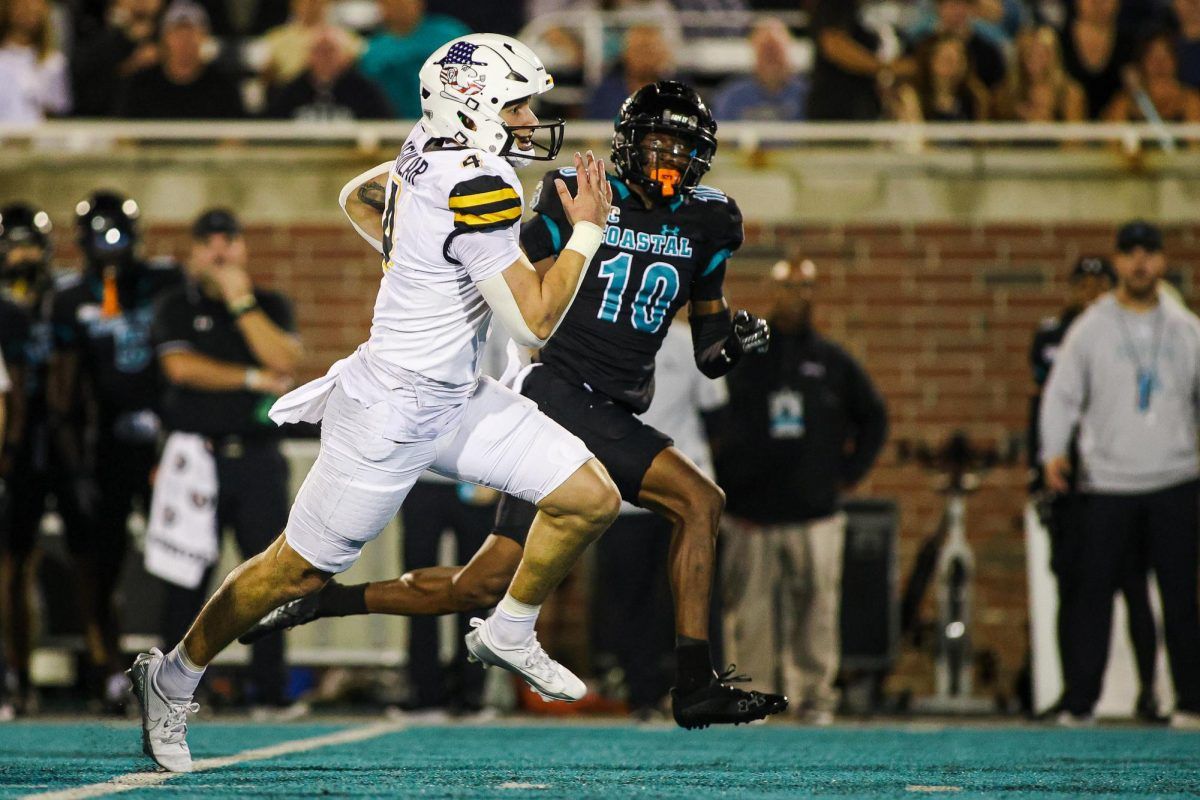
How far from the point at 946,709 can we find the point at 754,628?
1.18 m

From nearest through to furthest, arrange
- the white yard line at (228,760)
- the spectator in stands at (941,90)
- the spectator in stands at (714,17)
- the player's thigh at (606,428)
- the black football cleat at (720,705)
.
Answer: the white yard line at (228,760) < the black football cleat at (720,705) < the player's thigh at (606,428) < the spectator in stands at (941,90) < the spectator in stands at (714,17)

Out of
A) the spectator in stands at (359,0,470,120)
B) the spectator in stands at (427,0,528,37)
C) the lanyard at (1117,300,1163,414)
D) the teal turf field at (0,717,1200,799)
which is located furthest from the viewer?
the spectator in stands at (427,0,528,37)

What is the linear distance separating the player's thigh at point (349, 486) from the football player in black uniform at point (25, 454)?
3.88m

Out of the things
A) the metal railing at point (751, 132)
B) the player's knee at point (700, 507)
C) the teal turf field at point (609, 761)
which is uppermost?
the metal railing at point (751, 132)

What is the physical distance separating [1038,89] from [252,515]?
5034 mm

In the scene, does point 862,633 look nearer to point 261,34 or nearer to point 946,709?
point 946,709

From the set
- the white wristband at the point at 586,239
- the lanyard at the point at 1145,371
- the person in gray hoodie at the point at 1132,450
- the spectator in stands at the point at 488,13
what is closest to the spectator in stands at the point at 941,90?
the person in gray hoodie at the point at 1132,450

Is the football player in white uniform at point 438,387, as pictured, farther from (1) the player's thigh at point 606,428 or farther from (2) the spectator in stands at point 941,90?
(2) the spectator in stands at point 941,90

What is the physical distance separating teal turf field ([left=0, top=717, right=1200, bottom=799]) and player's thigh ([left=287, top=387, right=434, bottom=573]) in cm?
63

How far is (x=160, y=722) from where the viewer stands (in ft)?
16.9

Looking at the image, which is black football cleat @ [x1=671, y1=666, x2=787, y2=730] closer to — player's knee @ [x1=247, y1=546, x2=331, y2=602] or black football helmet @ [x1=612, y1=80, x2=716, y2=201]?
player's knee @ [x1=247, y1=546, x2=331, y2=602]

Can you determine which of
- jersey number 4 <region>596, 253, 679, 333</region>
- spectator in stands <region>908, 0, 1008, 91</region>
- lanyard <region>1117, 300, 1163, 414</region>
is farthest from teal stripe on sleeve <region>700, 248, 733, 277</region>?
spectator in stands <region>908, 0, 1008, 91</region>

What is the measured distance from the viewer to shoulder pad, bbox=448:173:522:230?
484cm

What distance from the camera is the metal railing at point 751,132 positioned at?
9.74m
